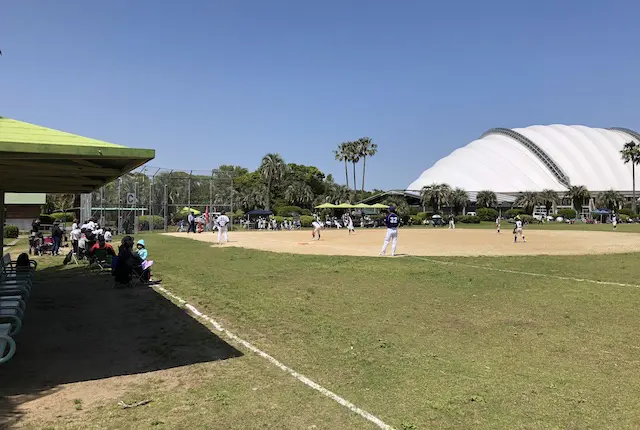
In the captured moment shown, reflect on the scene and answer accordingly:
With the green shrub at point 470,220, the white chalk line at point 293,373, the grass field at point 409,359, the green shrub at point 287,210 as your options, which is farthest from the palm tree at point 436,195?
the white chalk line at point 293,373

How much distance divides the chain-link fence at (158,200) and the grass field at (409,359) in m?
25.2

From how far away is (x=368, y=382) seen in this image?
471cm

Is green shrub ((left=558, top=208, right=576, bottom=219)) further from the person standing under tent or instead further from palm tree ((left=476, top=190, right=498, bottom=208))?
the person standing under tent

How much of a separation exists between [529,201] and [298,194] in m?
42.6

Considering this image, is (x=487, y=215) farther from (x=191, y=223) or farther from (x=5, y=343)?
(x=5, y=343)

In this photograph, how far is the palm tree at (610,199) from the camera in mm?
86481

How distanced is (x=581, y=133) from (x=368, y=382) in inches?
4892

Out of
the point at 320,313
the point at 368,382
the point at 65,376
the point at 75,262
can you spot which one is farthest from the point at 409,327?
the point at 75,262

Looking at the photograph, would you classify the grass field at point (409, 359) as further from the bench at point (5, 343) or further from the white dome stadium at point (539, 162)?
the white dome stadium at point (539, 162)

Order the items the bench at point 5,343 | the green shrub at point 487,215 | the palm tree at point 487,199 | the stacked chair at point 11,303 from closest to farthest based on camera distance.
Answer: the bench at point 5,343, the stacked chair at point 11,303, the green shrub at point 487,215, the palm tree at point 487,199

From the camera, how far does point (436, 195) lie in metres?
78.1

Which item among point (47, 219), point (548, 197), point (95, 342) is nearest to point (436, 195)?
point (548, 197)

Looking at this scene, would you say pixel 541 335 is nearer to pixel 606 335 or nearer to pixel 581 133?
pixel 606 335

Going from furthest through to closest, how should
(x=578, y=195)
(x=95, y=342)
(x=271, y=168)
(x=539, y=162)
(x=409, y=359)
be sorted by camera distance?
(x=539, y=162)
(x=578, y=195)
(x=271, y=168)
(x=95, y=342)
(x=409, y=359)
